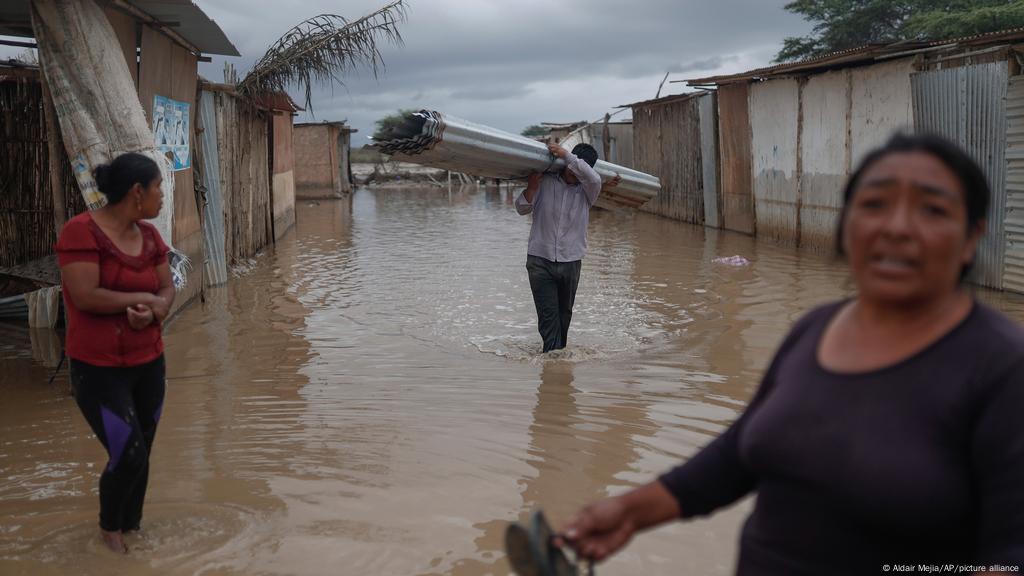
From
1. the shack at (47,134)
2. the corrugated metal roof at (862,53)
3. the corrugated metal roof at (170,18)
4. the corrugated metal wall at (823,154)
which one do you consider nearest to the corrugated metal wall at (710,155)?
the corrugated metal roof at (862,53)

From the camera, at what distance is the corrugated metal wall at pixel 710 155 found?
58.3 ft

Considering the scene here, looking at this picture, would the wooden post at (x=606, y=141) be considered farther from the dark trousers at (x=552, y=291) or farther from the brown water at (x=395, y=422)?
the dark trousers at (x=552, y=291)

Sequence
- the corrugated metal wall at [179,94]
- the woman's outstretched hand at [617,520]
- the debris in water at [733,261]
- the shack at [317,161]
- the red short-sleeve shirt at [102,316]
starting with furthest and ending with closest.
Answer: the shack at [317,161] < the debris in water at [733,261] < the corrugated metal wall at [179,94] < the red short-sleeve shirt at [102,316] < the woman's outstretched hand at [617,520]

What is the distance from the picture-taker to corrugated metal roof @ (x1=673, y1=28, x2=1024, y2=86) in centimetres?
926

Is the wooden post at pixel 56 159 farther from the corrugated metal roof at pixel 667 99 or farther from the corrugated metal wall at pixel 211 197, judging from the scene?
the corrugated metal roof at pixel 667 99

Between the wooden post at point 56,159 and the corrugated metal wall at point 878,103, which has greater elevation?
the corrugated metal wall at point 878,103

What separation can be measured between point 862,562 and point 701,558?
2256mm

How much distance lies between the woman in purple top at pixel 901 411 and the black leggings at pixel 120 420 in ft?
8.95

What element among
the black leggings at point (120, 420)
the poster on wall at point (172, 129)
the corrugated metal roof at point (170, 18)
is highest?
the corrugated metal roof at point (170, 18)

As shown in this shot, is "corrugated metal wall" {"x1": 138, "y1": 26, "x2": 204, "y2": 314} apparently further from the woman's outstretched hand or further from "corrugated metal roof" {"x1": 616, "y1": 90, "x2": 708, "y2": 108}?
"corrugated metal roof" {"x1": 616, "y1": 90, "x2": 708, "y2": 108}

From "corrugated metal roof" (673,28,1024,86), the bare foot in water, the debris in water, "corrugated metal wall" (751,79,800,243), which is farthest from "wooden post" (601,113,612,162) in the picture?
the bare foot in water

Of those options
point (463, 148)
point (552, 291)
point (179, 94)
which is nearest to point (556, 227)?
point (552, 291)

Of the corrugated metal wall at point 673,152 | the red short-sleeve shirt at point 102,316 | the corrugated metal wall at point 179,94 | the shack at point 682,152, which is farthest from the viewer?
the corrugated metal wall at point 673,152

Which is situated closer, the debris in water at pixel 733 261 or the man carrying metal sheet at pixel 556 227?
the man carrying metal sheet at pixel 556 227
